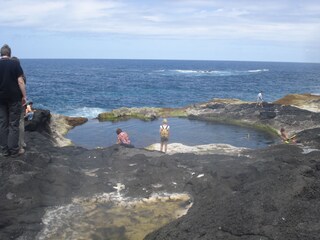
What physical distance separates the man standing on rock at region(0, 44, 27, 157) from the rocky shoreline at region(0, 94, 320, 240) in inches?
22.7

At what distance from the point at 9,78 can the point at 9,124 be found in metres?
1.49

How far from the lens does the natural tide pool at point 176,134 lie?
3148 centimetres

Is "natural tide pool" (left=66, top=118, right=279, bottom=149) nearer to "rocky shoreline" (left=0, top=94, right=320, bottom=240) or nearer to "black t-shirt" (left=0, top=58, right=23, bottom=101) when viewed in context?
"rocky shoreline" (left=0, top=94, right=320, bottom=240)

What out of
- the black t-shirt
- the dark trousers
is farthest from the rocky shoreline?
the black t-shirt

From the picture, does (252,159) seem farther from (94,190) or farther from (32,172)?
(32,172)

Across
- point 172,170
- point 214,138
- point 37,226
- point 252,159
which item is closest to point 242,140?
point 214,138

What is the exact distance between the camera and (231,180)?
40.8ft

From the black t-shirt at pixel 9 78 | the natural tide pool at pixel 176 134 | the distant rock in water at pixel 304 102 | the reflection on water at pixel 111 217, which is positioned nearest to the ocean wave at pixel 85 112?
the natural tide pool at pixel 176 134

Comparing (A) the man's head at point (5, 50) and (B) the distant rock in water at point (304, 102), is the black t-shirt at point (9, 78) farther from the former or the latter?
(B) the distant rock in water at point (304, 102)

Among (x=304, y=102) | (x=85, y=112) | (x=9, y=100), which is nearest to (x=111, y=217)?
(x=9, y=100)

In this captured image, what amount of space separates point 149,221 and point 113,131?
26.4 metres

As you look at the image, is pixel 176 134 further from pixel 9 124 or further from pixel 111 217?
pixel 111 217

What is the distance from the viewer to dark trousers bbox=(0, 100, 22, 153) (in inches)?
462

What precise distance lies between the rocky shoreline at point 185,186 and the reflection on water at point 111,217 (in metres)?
0.23
